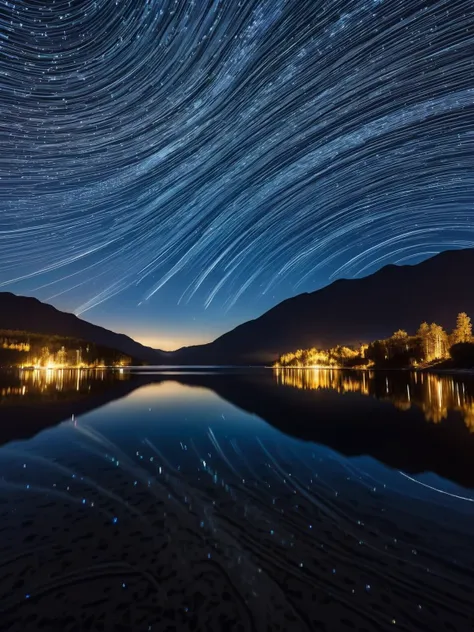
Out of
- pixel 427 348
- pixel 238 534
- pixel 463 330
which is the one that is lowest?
pixel 238 534

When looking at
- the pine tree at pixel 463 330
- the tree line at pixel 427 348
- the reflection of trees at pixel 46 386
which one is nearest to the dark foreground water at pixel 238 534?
the reflection of trees at pixel 46 386

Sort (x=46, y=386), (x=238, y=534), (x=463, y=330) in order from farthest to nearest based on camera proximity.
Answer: (x=463, y=330)
(x=46, y=386)
(x=238, y=534)

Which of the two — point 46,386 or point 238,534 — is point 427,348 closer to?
point 46,386

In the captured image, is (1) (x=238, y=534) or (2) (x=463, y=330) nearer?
(1) (x=238, y=534)

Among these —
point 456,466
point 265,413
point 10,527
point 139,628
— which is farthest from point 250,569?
point 265,413

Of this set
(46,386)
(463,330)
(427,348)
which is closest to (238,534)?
(46,386)

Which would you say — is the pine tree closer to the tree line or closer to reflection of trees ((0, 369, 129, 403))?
the tree line

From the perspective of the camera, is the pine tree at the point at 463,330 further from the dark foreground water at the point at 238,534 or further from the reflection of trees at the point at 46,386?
the dark foreground water at the point at 238,534

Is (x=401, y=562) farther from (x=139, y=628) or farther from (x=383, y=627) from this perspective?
(x=139, y=628)

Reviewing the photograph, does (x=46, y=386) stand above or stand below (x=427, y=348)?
below
